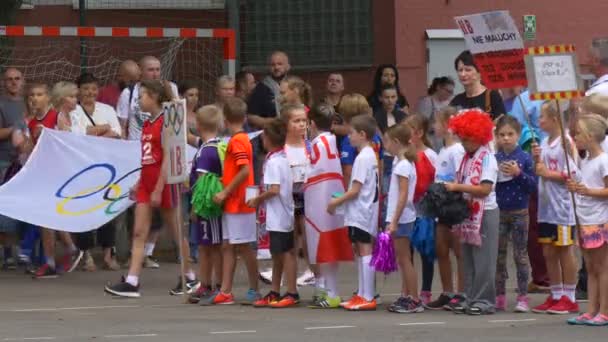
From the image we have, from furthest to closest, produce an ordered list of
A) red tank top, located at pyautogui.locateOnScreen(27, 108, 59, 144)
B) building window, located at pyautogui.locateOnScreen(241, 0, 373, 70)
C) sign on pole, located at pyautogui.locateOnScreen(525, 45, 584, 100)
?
building window, located at pyautogui.locateOnScreen(241, 0, 373, 70), red tank top, located at pyautogui.locateOnScreen(27, 108, 59, 144), sign on pole, located at pyautogui.locateOnScreen(525, 45, 584, 100)

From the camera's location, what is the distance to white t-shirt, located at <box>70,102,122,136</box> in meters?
15.8

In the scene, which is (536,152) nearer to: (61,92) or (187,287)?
(187,287)

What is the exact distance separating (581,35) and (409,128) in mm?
9107

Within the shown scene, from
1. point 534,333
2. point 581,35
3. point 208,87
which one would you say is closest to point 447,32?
point 581,35

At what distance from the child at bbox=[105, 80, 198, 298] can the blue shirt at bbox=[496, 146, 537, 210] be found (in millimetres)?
2930

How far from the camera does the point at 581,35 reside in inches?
829

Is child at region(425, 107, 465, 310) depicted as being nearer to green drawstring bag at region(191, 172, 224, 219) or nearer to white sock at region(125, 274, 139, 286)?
green drawstring bag at region(191, 172, 224, 219)

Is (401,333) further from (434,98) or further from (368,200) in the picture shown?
(434,98)

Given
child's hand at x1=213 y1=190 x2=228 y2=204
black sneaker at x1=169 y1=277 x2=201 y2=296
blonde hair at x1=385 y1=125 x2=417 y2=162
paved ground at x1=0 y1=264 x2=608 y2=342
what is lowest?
paved ground at x1=0 y1=264 x2=608 y2=342

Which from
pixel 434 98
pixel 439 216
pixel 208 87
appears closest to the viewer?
pixel 439 216

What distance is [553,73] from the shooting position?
1204 cm

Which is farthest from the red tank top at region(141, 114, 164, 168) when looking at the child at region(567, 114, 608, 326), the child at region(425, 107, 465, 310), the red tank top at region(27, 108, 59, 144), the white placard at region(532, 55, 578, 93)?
the child at region(567, 114, 608, 326)

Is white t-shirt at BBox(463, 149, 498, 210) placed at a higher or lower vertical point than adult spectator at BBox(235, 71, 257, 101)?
lower

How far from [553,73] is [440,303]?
223 cm
